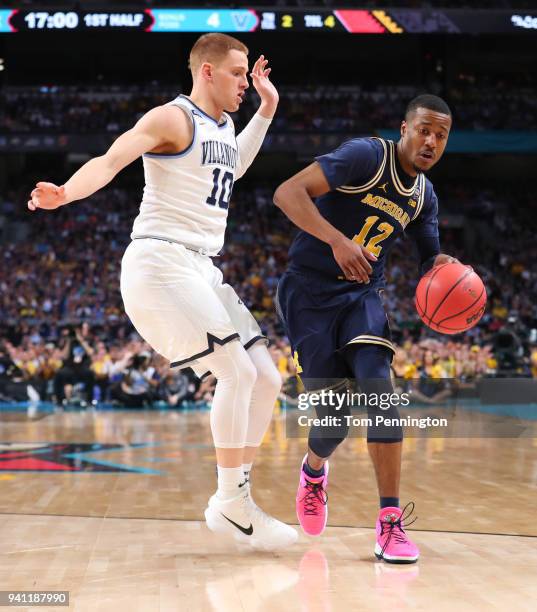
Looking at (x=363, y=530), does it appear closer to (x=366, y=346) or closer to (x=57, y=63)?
(x=366, y=346)

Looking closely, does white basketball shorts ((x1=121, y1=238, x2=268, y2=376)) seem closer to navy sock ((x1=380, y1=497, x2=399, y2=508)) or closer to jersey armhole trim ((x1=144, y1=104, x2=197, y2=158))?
jersey armhole trim ((x1=144, y1=104, x2=197, y2=158))

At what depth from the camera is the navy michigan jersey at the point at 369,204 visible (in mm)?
4344

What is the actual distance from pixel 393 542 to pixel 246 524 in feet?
2.16

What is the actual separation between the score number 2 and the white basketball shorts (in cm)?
81

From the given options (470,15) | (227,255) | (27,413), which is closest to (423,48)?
(470,15)

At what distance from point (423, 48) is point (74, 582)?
25.4 metres

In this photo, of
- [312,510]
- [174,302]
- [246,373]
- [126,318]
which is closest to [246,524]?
[312,510]

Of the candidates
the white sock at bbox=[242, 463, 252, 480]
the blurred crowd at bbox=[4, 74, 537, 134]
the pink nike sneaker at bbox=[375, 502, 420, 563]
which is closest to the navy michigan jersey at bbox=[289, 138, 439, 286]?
the white sock at bbox=[242, 463, 252, 480]

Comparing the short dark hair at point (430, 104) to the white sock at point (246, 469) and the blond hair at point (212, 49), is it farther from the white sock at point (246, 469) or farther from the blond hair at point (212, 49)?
the white sock at point (246, 469)

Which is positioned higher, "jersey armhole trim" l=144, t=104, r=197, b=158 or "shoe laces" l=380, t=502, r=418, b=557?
"jersey armhole trim" l=144, t=104, r=197, b=158

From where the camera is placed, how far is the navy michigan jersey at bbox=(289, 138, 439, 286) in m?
4.34

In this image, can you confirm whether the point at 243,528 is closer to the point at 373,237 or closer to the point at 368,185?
the point at 373,237

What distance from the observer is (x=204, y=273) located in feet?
13.6

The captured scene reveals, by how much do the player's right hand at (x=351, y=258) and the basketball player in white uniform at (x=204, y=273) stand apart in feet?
1.88
